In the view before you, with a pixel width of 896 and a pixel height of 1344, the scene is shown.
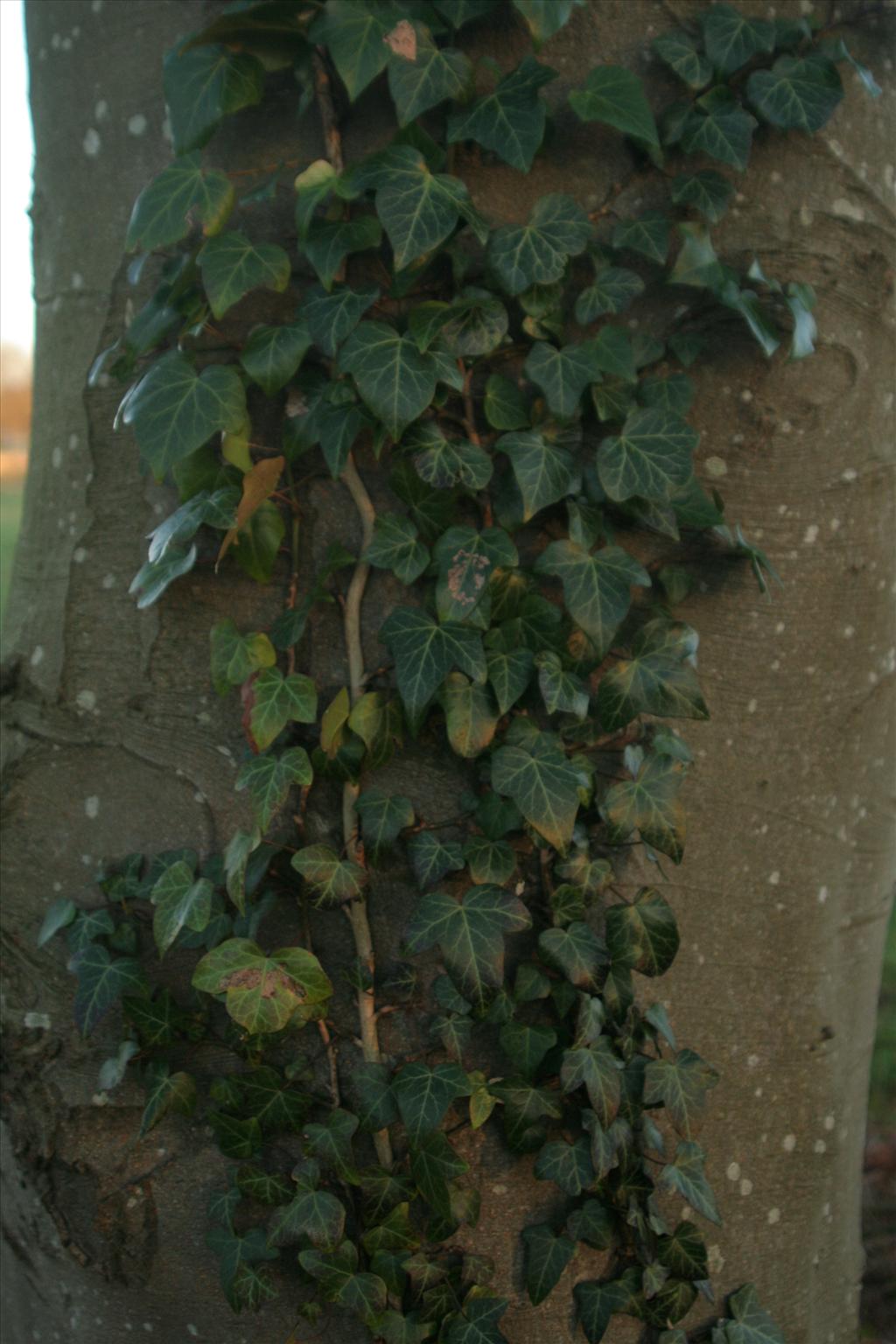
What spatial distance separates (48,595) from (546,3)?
0.82 meters

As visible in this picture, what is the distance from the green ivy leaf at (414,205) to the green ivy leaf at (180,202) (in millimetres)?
170

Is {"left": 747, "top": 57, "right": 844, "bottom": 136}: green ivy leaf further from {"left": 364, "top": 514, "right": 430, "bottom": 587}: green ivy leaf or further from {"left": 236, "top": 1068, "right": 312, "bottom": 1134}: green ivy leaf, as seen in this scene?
{"left": 236, "top": 1068, "right": 312, "bottom": 1134}: green ivy leaf

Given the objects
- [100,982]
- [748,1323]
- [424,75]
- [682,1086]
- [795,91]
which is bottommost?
[748,1323]

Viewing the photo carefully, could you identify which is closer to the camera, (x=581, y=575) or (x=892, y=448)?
(x=581, y=575)

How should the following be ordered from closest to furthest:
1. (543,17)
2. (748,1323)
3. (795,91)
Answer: (543,17)
(795,91)
(748,1323)

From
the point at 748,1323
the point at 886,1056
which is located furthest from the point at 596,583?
the point at 886,1056

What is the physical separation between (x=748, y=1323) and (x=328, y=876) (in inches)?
28.4

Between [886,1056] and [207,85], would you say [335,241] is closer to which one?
[207,85]

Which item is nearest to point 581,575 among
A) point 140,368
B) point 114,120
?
point 140,368

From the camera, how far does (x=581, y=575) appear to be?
1.12m

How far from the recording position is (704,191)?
1.14 meters

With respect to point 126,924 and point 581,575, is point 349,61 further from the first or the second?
point 126,924

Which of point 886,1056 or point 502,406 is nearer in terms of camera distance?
point 502,406

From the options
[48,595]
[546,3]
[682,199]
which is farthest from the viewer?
[48,595]
